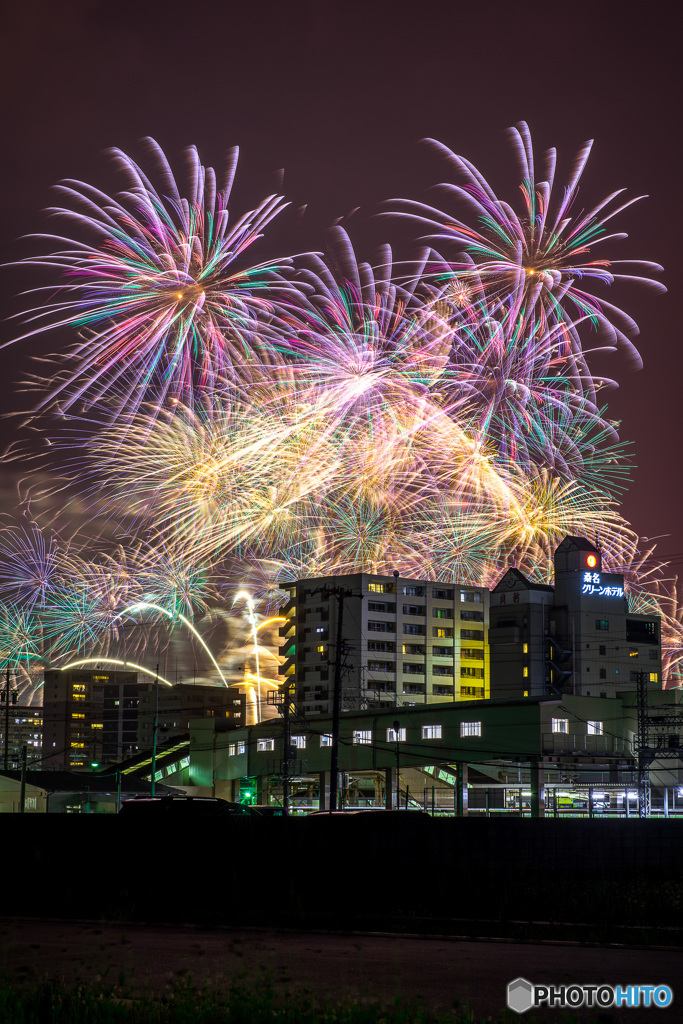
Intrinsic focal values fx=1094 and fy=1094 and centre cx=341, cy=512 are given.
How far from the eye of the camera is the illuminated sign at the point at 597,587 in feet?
396

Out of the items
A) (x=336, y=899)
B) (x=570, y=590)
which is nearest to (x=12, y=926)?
(x=336, y=899)

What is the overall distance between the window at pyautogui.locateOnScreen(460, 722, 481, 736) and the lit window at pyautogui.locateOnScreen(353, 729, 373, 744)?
955 cm

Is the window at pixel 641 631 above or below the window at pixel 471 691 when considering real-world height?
above

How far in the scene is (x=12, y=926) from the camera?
22266 millimetres

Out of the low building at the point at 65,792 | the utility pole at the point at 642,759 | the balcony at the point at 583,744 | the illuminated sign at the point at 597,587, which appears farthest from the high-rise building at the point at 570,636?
the utility pole at the point at 642,759

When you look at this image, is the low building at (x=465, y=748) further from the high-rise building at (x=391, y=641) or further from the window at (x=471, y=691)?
the window at (x=471, y=691)

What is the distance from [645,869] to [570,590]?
99327 millimetres

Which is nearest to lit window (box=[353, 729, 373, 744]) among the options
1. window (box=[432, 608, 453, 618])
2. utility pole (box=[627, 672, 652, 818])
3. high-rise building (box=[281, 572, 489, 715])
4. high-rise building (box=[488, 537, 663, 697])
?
utility pole (box=[627, 672, 652, 818])

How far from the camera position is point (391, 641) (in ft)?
412

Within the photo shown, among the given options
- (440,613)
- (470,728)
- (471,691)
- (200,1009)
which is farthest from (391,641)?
(200,1009)

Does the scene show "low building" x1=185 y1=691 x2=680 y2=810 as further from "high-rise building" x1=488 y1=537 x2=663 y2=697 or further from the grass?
the grass

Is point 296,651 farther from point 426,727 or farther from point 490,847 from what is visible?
point 490,847

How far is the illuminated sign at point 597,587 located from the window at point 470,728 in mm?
44696

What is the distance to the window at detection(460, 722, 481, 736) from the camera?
260 ft
